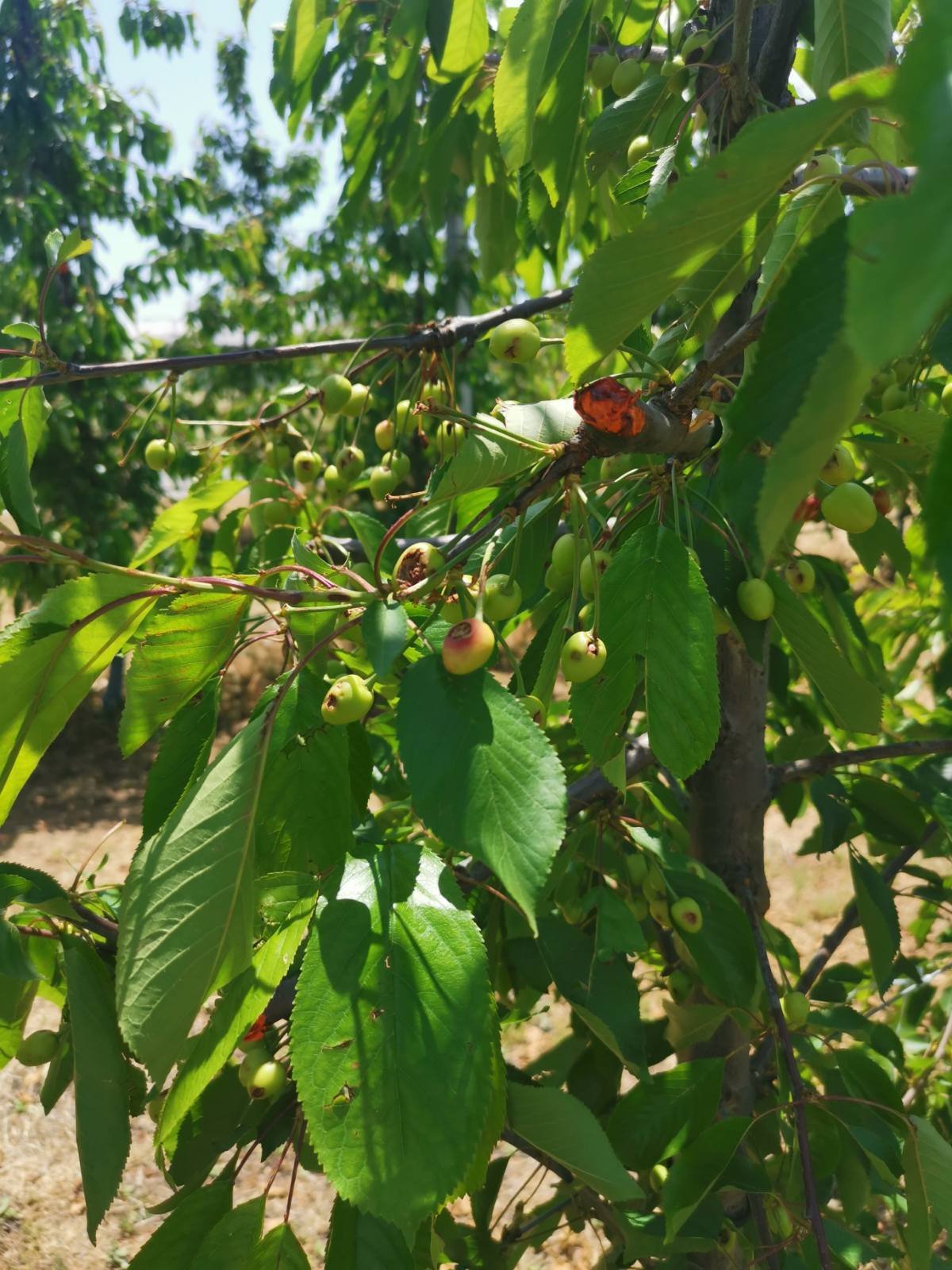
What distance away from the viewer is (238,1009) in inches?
27.3

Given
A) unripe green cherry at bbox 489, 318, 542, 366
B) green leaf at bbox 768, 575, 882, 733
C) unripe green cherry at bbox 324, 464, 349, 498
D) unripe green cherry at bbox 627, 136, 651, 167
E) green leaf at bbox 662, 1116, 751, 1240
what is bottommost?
green leaf at bbox 662, 1116, 751, 1240

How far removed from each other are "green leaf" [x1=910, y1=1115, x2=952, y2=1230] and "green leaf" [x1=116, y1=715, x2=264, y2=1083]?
0.71 m

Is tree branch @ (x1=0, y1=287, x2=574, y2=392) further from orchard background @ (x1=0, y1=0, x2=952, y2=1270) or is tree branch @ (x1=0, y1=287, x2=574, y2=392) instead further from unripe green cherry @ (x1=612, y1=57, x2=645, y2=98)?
unripe green cherry @ (x1=612, y1=57, x2=645, y2=98)

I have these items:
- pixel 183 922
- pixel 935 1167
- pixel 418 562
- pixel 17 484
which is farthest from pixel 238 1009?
pixel 935 1167

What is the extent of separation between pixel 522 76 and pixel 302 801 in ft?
2.20

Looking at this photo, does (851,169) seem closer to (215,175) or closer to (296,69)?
(296,69)

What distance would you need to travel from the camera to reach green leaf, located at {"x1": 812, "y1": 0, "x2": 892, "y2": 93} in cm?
80

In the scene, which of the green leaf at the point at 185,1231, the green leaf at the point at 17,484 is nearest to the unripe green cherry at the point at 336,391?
the green leaf at the point at 17,484

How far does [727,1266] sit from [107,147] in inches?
245

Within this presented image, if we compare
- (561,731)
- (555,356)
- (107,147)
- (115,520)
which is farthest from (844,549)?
(561,731)

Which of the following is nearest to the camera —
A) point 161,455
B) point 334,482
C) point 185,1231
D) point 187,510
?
point 185,1231

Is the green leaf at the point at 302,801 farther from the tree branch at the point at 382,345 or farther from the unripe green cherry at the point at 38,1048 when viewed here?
the tree branch at the point at 382,345

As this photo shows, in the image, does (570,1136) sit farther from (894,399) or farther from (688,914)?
(894,399)

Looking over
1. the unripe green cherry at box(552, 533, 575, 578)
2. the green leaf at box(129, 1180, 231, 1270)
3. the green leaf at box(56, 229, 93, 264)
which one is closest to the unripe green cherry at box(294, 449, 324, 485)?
the green leaf at box(56, 229, 93, 264)
